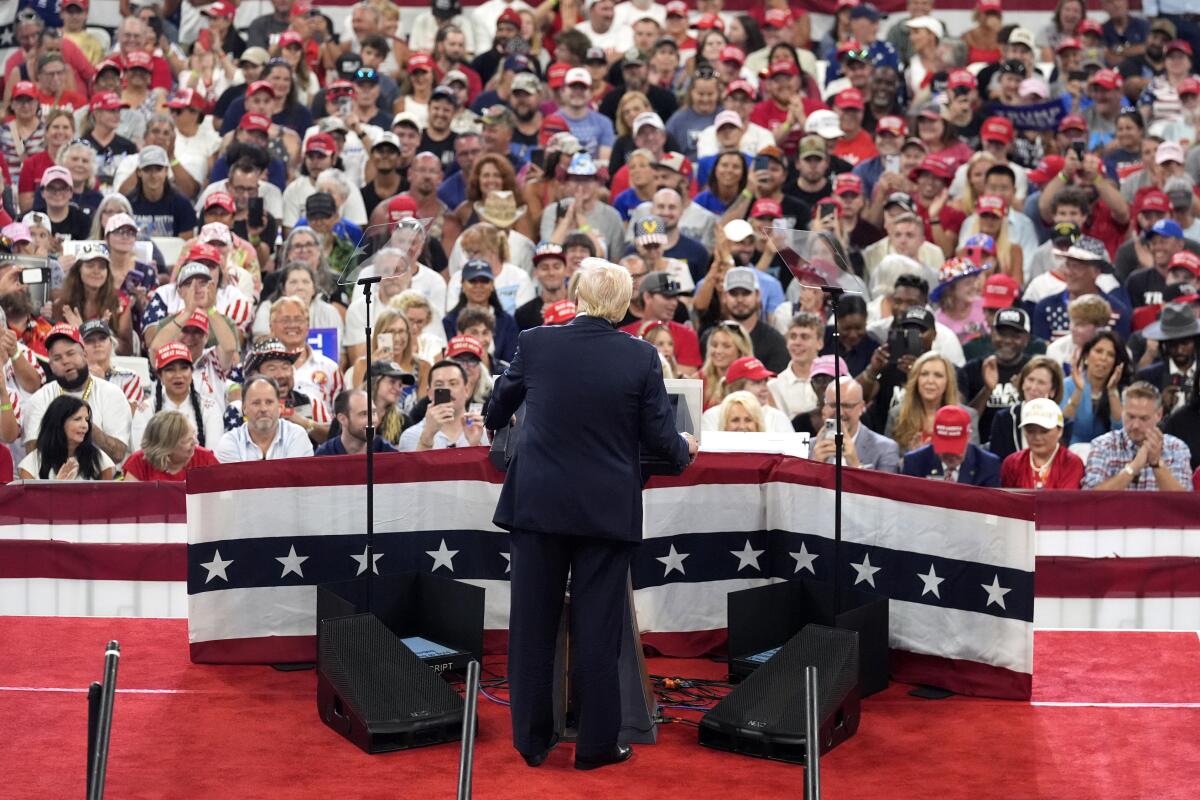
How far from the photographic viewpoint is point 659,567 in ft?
27.1

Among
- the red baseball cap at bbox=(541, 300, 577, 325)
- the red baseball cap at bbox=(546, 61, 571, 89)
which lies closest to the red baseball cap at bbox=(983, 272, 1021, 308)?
the red baseball cap at bbox=(541, 300, 577, 325)

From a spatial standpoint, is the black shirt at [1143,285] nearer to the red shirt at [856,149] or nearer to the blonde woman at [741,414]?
the red shirt at [856,149]

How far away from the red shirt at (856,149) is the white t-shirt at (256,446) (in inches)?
270

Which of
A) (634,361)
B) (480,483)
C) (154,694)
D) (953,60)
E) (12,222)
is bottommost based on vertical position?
(154,694)

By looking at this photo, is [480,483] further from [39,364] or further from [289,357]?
[39,364]

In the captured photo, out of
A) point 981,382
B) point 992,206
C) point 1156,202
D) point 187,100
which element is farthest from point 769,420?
point 187,100

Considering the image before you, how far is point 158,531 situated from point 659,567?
8.70ft

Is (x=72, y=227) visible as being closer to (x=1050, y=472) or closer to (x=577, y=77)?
(x=577, y=77)

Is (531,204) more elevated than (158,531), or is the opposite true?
(531,204)

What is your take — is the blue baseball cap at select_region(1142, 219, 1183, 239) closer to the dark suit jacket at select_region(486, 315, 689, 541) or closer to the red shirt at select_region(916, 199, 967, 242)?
the red shirt at select_region(916, 199, 967, 242)

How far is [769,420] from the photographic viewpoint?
35.0 ft

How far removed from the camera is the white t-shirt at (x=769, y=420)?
414 inches

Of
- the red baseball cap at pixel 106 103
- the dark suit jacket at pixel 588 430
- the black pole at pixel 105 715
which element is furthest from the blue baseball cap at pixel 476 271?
the black pole at pixel 105 715

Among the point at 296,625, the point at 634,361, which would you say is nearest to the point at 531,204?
the point at 296,625
